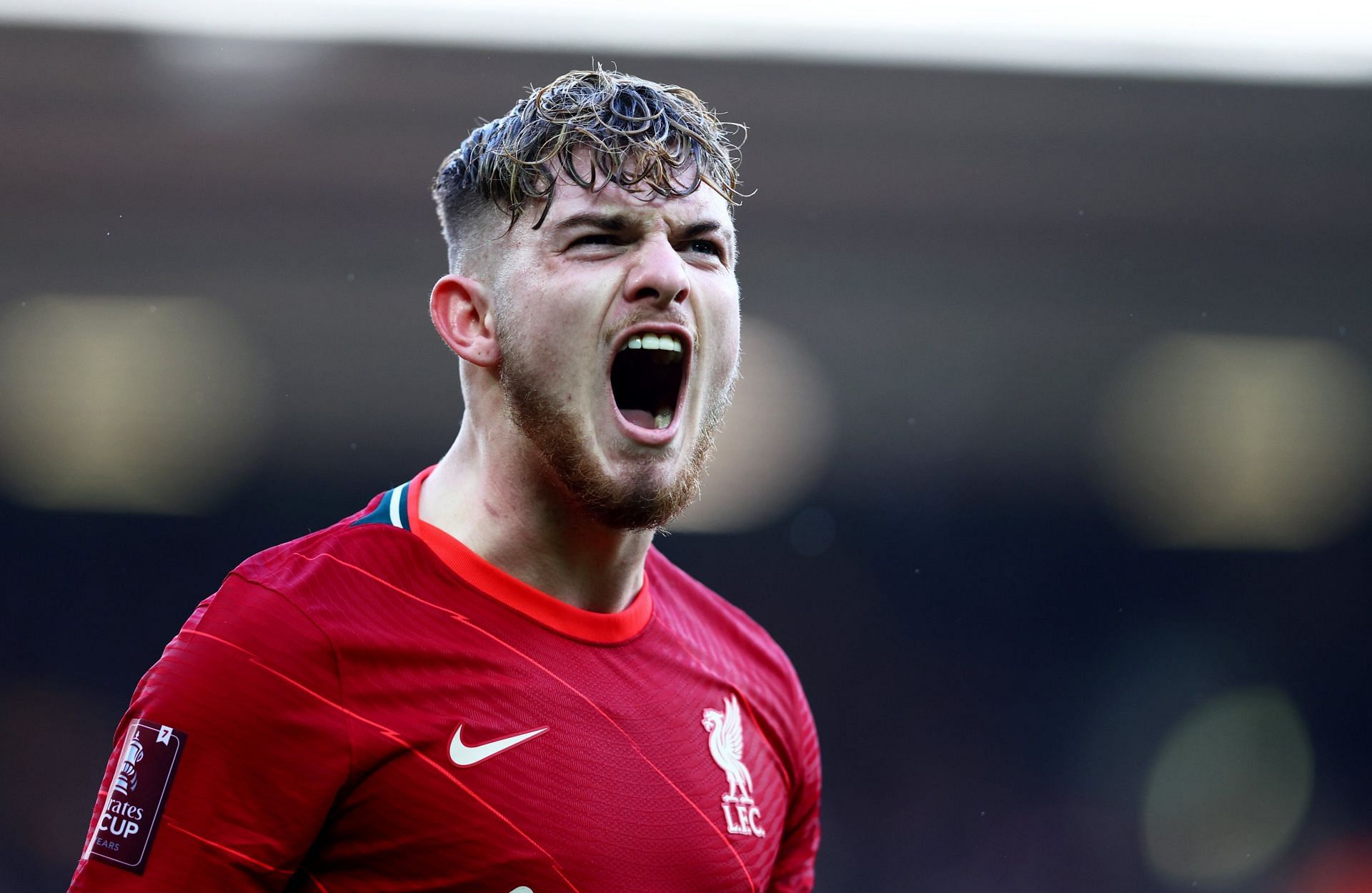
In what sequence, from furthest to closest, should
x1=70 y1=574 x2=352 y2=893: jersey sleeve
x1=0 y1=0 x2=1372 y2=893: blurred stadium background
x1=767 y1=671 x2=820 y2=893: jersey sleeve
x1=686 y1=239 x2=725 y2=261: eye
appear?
x1=0 y1=0 x2=1372 y2=893: blurred stadium background
x1=767 y1=671 x2=820 y2=893: jersey sleeve
x1=686 y1=239 x2=725 y2=261: eye
x1=70 y1=574 x2=352 y2=893: jersey sleeve

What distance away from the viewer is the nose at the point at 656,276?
5.92 ft

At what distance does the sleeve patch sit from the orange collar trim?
0.47 metres

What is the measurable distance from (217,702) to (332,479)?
20.0 feet

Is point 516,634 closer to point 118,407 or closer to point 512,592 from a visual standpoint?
point 512,592

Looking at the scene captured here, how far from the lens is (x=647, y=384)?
2.20 meters

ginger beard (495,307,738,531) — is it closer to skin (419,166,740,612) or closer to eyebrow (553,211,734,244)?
skin (419,166,740,612)

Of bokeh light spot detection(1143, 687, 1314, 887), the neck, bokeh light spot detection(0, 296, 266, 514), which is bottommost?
bokeh light spot detection(1143, 687, 1314, 887)

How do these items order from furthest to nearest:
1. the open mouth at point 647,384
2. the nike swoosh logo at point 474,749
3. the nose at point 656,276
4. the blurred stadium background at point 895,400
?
the blurred stadium background at point 895,400
the open mouth at point 647,384
the nose at point 656,276
the nike swoosh logo at point 474,749

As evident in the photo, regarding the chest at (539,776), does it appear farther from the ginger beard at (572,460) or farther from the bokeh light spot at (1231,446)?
the bokeh light spot at (1231,446)

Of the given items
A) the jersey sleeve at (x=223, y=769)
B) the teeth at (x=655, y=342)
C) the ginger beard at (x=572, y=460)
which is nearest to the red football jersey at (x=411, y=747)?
the jersey sleeve at (x=223, y=769)

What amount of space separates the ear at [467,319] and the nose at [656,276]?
0.24 metres

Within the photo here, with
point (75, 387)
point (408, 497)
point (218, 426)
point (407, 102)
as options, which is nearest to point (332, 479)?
point (218, 426)

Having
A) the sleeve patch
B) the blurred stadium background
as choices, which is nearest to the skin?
the sleeve patch

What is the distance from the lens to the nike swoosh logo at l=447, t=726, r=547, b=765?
169 cm
